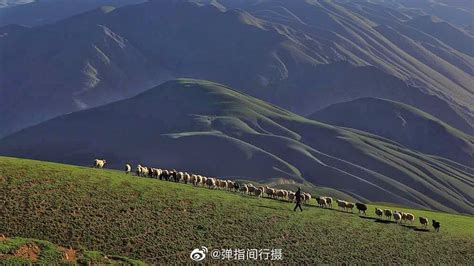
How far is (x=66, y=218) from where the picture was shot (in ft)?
153

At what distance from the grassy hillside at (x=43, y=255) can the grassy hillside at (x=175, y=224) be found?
1.43 m

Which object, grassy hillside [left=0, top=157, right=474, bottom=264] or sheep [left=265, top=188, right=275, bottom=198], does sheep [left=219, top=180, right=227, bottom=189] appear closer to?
sheep [left=265, top=188, right=275, bottom=198]

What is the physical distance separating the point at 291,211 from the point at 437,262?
52.1 feet

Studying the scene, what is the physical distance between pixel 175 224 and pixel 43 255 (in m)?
13.4

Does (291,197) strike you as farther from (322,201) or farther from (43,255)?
(43,255)

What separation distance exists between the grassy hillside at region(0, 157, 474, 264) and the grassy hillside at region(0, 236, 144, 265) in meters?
1.43

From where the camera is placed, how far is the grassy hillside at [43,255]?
38906 millimetres

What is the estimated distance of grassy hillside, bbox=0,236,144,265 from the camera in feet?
128

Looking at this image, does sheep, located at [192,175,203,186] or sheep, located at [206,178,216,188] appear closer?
sheep, located at [206,178,216,188]

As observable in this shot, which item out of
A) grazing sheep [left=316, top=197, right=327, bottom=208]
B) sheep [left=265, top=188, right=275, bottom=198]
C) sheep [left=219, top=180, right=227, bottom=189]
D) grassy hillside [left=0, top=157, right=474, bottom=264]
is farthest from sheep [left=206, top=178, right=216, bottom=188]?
grazing sheep [left=316, top=197, right=327, bottom=208]

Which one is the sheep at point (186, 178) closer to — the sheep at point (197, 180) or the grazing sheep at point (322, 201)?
the sheep at point (197, 180)

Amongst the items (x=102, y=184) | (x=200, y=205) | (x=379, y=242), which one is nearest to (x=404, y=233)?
(x=379, y=242)

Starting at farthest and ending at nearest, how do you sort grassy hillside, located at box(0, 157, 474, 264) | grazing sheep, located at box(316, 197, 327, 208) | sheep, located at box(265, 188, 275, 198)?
sheep, located at box(265, 188, 275, 198) → grazing sheep, located at box(316, 197, 327, 208) → grassy hillside, located at box(0, 157, 474, 264)

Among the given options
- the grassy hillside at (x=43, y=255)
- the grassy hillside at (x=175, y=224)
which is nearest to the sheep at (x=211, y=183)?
the grassy hillside at (x=175, y=224)
